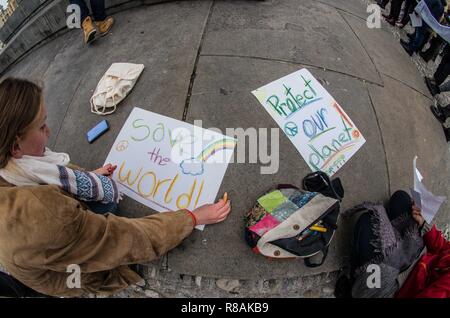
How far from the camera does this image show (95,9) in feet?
11.6

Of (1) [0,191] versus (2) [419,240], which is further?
(2) [419,240]

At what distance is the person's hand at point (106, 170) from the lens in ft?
8.45

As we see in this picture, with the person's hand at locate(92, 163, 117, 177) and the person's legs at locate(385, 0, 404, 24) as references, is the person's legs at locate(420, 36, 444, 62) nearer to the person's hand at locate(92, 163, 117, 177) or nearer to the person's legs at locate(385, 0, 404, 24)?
the person's legs at locate(385, 0, 404, 24)

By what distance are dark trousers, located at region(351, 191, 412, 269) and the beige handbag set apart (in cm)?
227

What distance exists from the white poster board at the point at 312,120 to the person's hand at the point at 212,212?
31.6 inches

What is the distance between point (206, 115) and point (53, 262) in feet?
5.45

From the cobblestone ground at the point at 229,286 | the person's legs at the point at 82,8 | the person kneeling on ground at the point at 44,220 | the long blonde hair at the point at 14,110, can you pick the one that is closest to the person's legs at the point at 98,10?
the person's legs at the point at 82,8

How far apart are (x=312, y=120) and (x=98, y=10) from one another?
2.55 m

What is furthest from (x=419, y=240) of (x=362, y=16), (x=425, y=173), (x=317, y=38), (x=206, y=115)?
(x=362, y=16)

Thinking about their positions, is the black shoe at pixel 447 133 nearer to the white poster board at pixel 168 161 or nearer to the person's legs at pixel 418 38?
the person's legs at pixel 418 38

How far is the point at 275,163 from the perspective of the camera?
8.82 ft

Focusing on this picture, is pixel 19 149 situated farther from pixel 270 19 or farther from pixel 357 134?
pixel 270 19

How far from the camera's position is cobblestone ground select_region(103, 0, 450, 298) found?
2.46 meters

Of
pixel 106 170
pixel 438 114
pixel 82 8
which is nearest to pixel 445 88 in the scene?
pixel 438 114
